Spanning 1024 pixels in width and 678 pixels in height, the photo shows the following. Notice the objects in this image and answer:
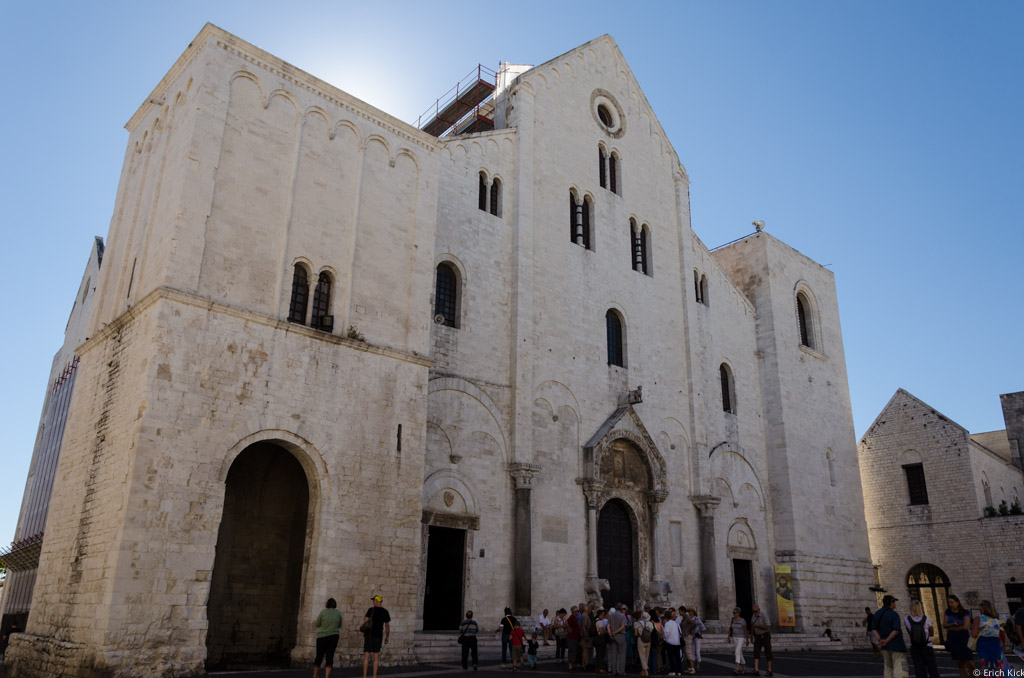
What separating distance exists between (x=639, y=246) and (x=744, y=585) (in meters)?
11.4

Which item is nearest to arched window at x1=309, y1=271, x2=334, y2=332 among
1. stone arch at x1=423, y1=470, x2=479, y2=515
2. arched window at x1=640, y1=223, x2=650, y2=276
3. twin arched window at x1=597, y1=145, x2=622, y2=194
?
stone arch at x1=423, y1=470, x2=479, y2=515

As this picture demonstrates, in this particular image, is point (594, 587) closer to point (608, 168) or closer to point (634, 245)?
point (634, 245)

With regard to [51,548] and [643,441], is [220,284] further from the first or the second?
[643,441]

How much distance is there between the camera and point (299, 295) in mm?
15070

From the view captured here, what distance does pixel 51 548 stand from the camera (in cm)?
1430

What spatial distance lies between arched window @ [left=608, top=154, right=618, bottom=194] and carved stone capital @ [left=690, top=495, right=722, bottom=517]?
392 inches

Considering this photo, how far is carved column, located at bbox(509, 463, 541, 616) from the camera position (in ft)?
59.3

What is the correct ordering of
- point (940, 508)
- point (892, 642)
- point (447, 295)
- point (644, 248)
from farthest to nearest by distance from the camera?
point (940, 508) < point (644, 248) < point (447, 295) < point (892, 642)

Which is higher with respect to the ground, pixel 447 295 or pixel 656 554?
pixel 447 295

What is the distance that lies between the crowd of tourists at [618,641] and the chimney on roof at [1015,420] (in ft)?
81.0

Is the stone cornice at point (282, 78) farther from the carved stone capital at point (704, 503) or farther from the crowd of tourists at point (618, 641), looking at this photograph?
the carved stone capital at point (704, 503)

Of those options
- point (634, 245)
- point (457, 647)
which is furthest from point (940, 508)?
point (457, 647)

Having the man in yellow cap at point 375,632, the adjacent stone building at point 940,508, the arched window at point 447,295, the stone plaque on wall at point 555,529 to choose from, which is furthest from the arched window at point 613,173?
the adjacent stone building at point 940,508

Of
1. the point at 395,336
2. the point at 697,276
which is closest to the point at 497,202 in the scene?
the point at 395,336
